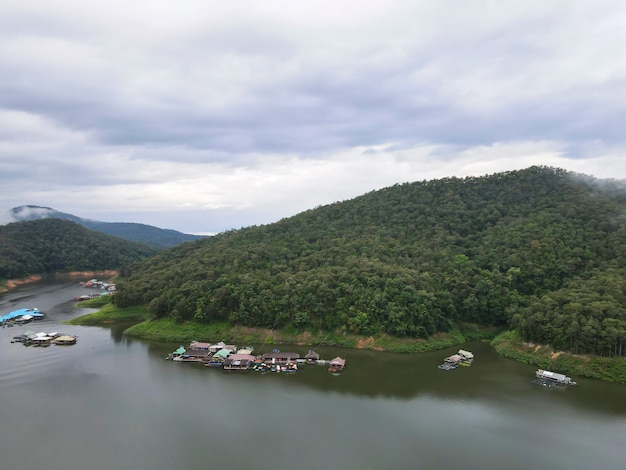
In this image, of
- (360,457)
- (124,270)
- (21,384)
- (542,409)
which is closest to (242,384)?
(360,457)

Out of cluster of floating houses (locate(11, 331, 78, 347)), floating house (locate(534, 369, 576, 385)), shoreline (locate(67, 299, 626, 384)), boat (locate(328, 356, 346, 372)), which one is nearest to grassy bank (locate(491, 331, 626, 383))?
shoreline (locate(67, 299, 626, 384))

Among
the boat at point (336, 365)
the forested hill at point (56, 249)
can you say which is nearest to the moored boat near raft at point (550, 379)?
the boat at point (336, 365)

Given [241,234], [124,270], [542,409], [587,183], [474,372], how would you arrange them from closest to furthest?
1. [542,409]
2. [474,372]
3. [587,183]
4. [241,234]
5. [124,270]

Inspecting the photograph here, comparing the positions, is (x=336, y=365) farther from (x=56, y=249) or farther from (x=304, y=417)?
(x=56, y=249)

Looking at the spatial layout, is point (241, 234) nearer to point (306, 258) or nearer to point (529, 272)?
point (306, 258)

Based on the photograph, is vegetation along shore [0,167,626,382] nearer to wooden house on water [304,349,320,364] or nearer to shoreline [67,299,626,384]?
shoreline [67,299,626,384]

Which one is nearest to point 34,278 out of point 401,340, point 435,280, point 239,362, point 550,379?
point 239,362
